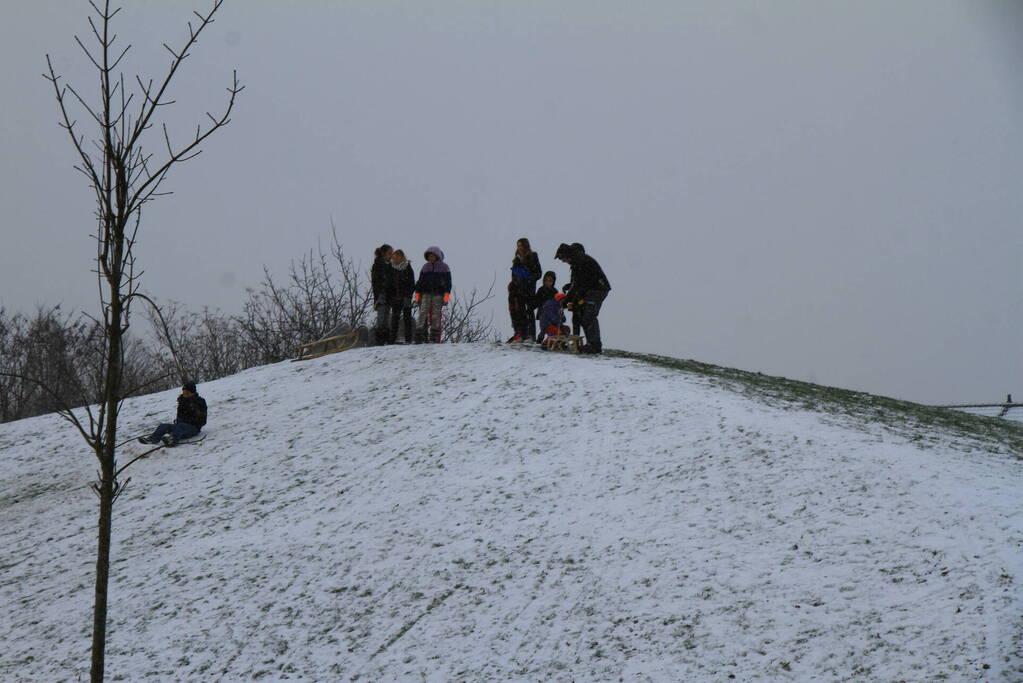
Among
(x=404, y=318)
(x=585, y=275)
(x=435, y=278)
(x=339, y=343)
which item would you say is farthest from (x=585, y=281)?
(x=339, y=343)

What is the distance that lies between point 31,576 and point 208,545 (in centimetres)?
220

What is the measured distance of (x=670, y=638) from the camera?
7.69 meters

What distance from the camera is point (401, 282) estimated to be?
17312 millimetres

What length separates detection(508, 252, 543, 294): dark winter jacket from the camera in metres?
16.6

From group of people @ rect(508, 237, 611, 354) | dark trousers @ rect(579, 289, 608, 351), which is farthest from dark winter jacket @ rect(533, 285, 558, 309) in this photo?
dark trousers @ rect(579, 289, 608, 351)

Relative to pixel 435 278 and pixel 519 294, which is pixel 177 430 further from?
pixel 519 294

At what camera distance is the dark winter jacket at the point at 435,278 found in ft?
56.8

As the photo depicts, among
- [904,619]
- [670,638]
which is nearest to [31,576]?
[670,638]

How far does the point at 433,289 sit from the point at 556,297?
2.54 metres

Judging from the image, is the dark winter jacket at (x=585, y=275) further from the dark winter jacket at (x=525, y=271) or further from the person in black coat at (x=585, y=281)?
the dark winter jacket at (x=525, y=271)

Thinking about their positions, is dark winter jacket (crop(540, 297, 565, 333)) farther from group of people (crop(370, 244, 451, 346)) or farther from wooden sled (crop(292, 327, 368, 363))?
wooden sled (crop(292, 327, 368, 363))

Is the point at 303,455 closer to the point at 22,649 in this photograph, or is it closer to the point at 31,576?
the point at 31,576

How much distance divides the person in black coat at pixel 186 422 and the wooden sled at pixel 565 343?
632cm

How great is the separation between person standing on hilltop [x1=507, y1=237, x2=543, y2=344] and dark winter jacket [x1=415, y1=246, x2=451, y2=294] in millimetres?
1340
